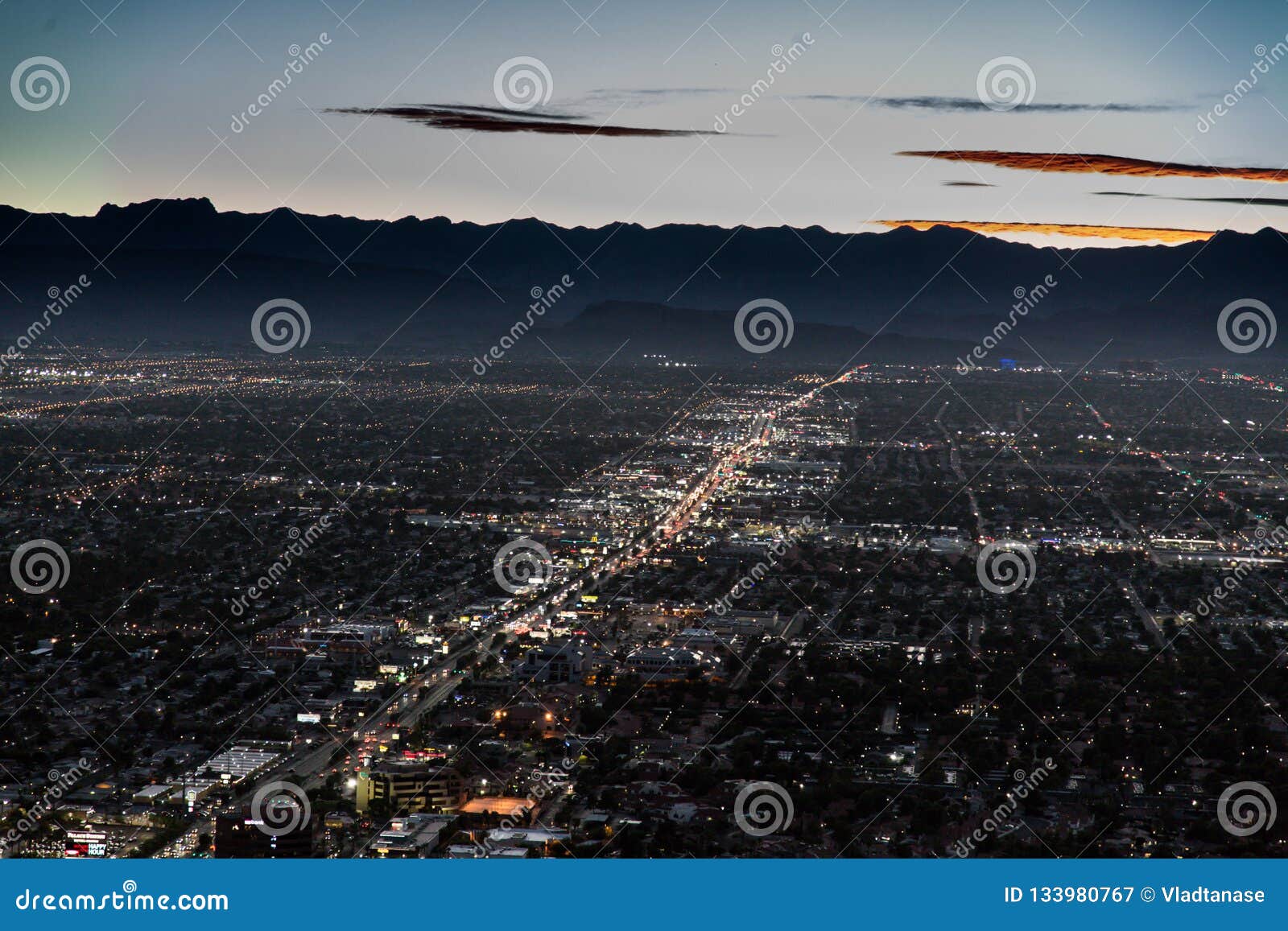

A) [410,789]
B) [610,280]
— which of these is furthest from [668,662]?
[610,280]

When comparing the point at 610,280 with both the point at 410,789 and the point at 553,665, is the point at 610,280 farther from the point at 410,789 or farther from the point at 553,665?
the point at 410,789

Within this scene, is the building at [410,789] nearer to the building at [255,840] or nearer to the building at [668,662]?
the building at [255,840]

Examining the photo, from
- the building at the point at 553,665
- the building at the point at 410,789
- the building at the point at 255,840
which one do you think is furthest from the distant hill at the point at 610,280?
the building at the point at 255,840

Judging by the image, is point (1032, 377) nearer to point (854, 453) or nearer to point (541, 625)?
point (854, 453)

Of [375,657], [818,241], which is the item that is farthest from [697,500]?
[818,241]

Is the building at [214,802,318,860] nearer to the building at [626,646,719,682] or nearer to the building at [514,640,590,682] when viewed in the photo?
the building at [514,640,590,682]
